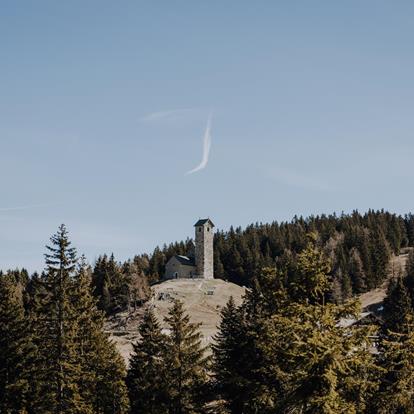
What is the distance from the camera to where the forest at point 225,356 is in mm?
16688

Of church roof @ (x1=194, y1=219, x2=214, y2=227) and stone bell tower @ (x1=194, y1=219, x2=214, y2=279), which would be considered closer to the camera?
stone bell tower @ (x1=194, y1=219, x2=214, y2=279)

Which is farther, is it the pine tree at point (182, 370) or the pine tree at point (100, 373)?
the pine tree at point (100, 373)

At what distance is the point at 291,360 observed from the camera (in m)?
16.9

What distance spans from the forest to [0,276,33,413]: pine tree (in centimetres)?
7

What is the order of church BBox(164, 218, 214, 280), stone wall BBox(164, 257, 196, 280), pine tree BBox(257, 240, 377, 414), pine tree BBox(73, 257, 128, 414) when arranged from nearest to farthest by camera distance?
pine tree BBox(257, 240, 377, 414) < pine tree BBox(73, 257, 128, 414) < church BBox(164, 218, 214, 280) < stone wall BBox(164, 257, 196, 280)

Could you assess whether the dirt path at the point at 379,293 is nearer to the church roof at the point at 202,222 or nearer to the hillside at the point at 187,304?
the hillside at the point at 187,304

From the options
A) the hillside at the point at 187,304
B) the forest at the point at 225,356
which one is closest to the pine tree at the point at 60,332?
the forest at the point at 225,356

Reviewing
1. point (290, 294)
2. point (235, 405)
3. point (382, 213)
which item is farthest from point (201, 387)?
point (382, 213)

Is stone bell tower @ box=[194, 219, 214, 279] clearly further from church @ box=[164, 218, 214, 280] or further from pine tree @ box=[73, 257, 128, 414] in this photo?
pine tree @ box=[73, 257, 128, 414]

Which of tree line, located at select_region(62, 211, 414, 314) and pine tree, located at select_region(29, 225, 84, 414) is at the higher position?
tree line, located at select_region(62, 211, 414, 314)

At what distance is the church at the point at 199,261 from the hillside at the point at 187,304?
13.3ft

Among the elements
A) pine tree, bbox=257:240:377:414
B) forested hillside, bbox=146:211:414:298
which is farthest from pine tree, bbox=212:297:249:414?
forested hillside, bbox=146:211:414:298

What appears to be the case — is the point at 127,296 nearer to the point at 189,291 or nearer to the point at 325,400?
the point at 189,291

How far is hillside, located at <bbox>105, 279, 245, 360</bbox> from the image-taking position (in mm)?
91694
